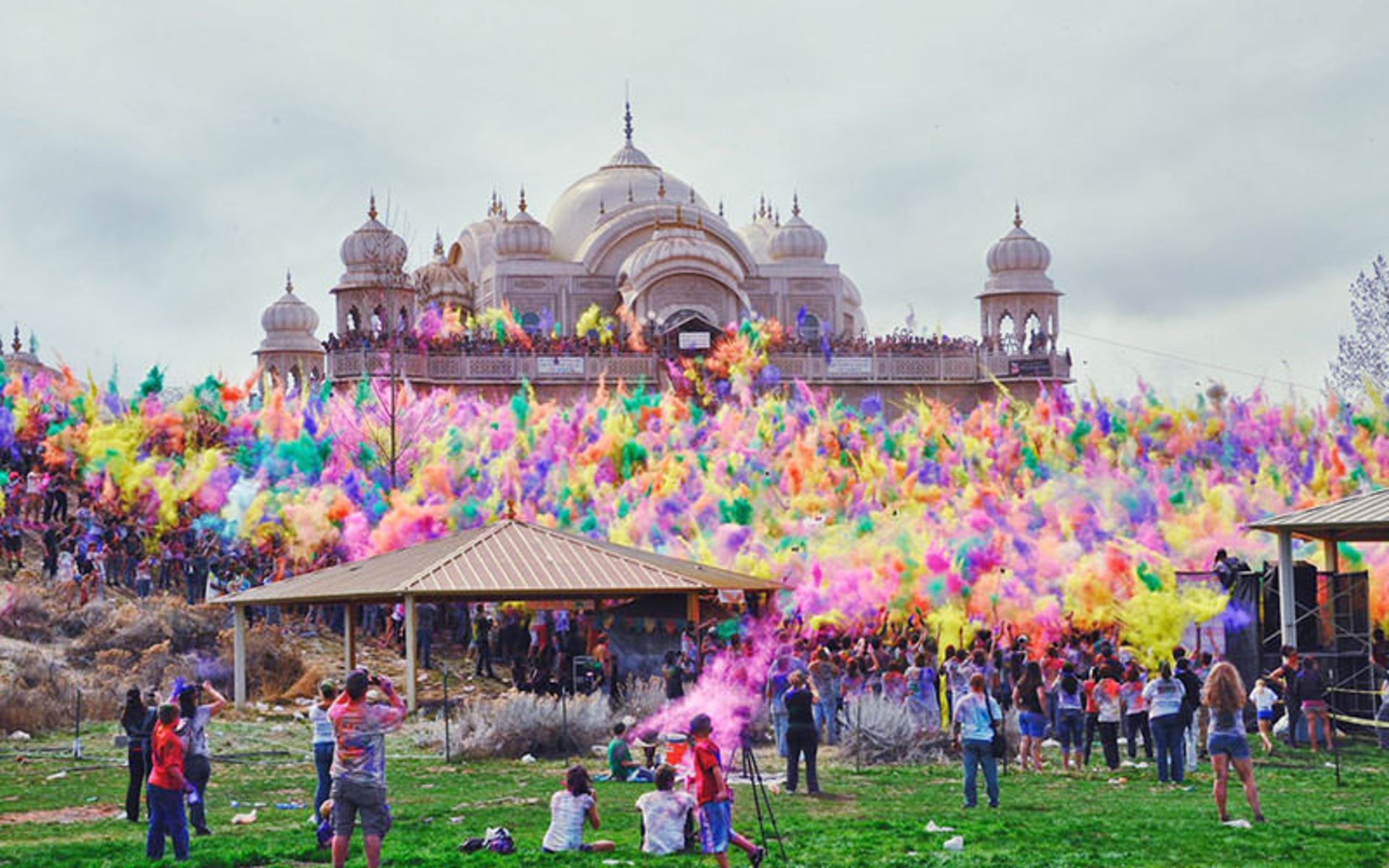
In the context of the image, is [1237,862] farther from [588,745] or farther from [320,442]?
[320,442]

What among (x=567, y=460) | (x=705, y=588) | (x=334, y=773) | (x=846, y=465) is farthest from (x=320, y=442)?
(x=334, y=773)

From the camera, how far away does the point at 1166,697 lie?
15477mm

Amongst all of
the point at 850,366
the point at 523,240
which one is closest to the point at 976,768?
the point at 850,366

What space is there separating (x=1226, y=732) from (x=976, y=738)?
2.09 m

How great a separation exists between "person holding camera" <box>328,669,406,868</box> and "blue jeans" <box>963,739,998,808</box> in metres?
5.36

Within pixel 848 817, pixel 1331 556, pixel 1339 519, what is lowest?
pixel 848 817

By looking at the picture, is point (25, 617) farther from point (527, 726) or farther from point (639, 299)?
point (639, 299)

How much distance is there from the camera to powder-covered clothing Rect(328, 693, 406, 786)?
10.5 meters

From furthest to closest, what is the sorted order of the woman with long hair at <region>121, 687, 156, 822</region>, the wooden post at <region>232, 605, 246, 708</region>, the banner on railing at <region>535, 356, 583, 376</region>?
the banner on railing at <region>535, 356, 583, 376</region> → the wooden post at <region>232, 605, 246, 708</region> → the woman with long hair at <region>121, 687, 156, 822</region>

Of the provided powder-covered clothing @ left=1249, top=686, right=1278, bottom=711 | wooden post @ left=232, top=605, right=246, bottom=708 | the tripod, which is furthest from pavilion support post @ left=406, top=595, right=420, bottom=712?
powder-covered clothing @ left=1249, top=686, right=1278, bottom=711

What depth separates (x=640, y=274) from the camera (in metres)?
55.3

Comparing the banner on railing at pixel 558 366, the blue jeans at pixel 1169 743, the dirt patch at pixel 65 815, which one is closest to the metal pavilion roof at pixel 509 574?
the dirt patch at pixel 65 815

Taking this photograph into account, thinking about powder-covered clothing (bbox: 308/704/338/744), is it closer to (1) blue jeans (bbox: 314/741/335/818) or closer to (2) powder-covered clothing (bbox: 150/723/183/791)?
(1) blue jeans (bbox: 314/741/335/818)

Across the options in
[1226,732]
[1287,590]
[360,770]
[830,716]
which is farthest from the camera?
[1287,590]
